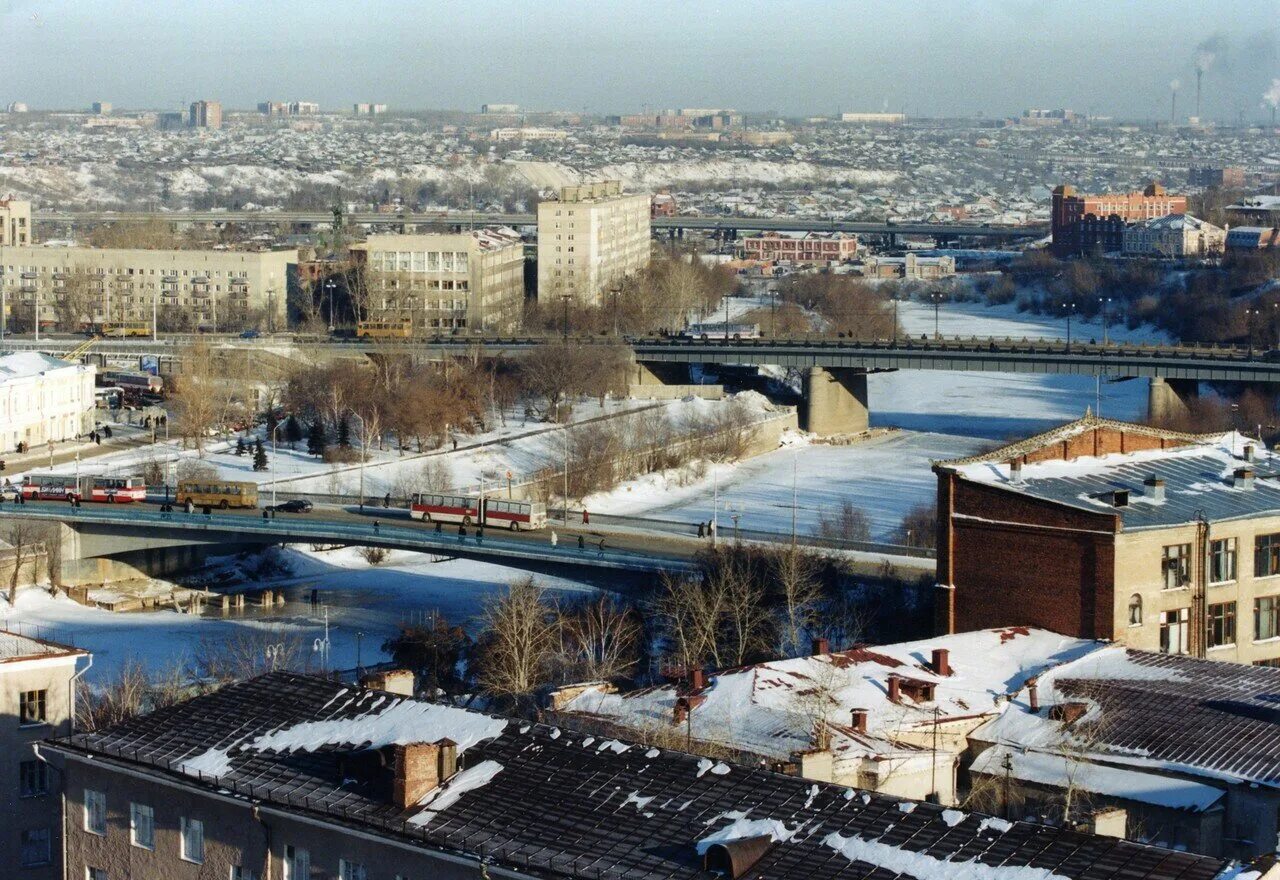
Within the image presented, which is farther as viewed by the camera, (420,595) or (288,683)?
(420,595)

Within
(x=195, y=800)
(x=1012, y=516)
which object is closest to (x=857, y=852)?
(x=195, y=800)

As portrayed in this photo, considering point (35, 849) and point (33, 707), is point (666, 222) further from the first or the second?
point (35, 849)

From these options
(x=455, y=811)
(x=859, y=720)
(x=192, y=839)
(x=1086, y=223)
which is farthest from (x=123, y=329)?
(x=1086, y=223)

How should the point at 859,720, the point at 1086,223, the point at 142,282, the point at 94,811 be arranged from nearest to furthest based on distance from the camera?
the point at 94,811
the point at 859,720
the point at 142,282
the point at 1086,223

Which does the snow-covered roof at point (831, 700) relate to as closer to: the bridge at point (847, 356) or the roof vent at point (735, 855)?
the roof vent at point (735, 855)

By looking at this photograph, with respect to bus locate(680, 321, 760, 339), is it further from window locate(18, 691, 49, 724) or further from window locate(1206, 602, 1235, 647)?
window locate(18, 691, 49, 724)

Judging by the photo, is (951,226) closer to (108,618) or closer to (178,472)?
(178,472)
